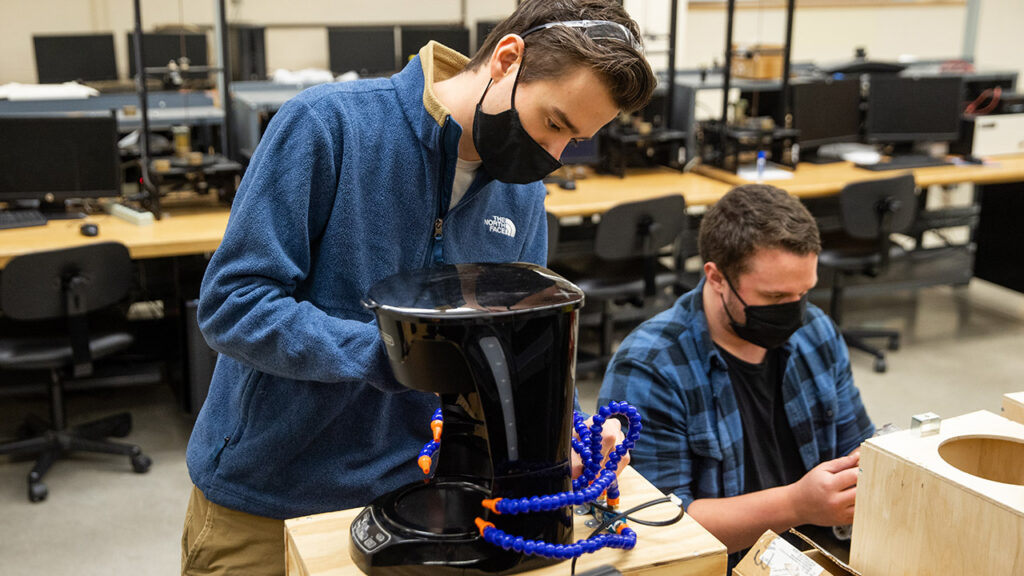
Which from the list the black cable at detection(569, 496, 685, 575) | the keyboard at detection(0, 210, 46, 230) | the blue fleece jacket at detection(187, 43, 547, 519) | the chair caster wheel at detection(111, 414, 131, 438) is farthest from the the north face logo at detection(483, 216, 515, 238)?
the keyboard at detection(0, 210, 46, 230)

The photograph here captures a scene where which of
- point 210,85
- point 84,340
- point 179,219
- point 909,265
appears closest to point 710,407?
point 84,340

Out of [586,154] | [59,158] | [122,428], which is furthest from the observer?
[586,154]

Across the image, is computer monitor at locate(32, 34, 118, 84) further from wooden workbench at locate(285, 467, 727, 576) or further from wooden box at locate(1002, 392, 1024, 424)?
wooden box at locate(1002, 392, 1024, 424)

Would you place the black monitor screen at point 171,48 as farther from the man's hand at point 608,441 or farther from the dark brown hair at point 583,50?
the man's hand at point 608,441

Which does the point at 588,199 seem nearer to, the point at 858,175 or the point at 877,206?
the point at 877,206

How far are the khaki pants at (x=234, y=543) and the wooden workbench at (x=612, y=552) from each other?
0.24 meters

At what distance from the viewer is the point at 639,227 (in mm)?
3816

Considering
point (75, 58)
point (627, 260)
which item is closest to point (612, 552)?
point (627, 260)

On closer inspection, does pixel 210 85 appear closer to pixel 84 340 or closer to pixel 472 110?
pixel 84 340

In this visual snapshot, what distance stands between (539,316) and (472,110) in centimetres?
39

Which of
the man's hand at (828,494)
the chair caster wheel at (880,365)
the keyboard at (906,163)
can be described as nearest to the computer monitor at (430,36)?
the keyboard at (906,163)

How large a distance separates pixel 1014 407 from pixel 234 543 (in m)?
1.02

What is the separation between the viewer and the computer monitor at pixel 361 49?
22.9 feet

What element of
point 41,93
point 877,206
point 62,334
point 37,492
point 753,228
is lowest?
point 37,492
